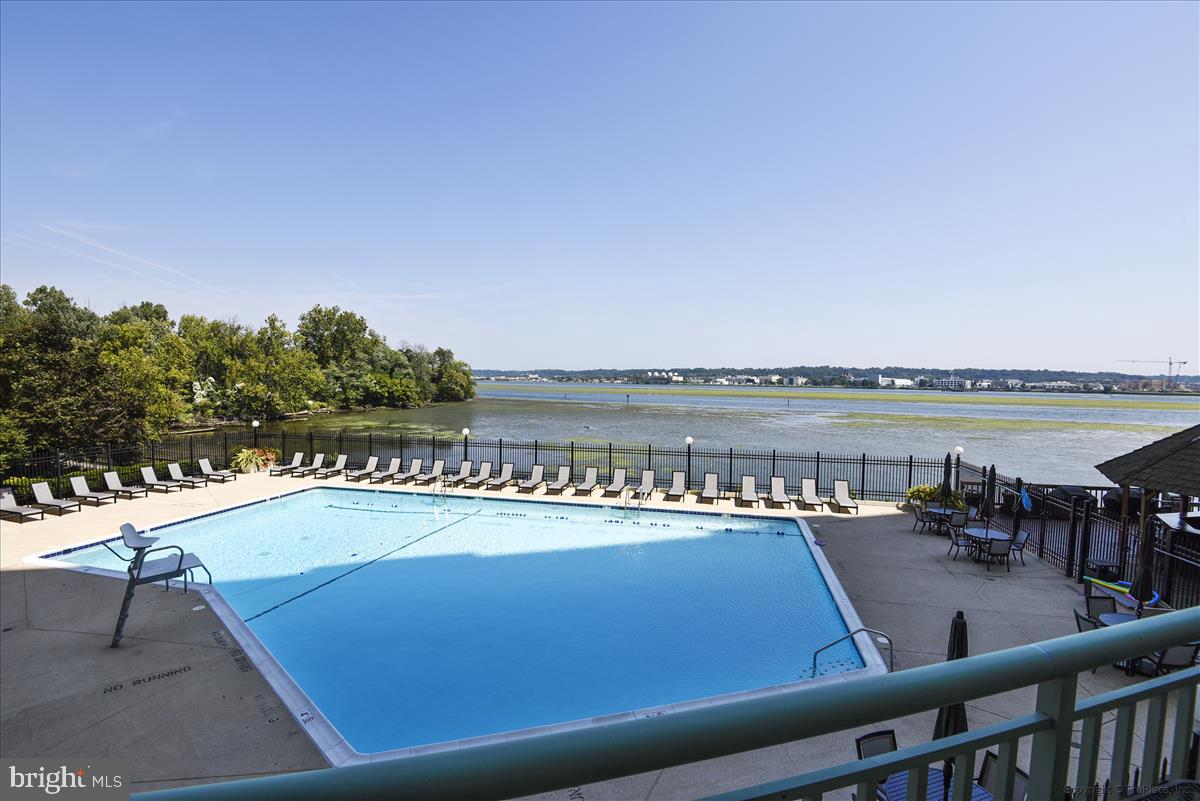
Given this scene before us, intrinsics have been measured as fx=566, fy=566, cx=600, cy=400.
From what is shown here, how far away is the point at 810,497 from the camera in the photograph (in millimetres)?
16453

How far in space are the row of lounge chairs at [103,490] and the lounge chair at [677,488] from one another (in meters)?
14.5

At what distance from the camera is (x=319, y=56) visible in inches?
688

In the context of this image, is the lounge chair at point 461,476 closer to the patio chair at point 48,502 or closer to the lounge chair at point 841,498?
the patio chair at point 48,502

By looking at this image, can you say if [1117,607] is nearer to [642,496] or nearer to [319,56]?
[642,496]

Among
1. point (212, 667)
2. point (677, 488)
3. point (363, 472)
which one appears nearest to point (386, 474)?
point (363, 472)

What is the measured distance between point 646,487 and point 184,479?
14.5m

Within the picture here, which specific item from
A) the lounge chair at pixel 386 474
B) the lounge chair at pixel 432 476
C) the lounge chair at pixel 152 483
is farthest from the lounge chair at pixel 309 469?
the lounge chair at pixel 432 476

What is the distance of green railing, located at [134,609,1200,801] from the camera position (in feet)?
2.82

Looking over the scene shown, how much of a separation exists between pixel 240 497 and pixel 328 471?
12.8 ft

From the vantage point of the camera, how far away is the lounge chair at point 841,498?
15.7 m

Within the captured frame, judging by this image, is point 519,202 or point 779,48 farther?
point 519,202

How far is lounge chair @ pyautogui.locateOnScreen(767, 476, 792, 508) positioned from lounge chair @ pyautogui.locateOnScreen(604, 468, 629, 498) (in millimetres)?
4399

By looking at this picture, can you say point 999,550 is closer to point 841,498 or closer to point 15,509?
point 841,498

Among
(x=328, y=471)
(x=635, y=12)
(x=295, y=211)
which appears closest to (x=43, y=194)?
(x=295, y=211)
